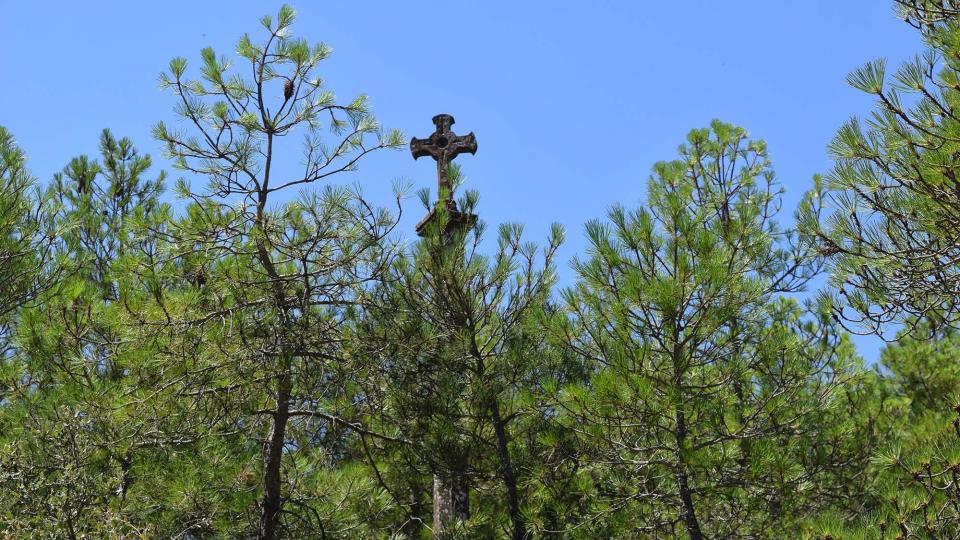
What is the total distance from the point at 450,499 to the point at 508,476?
0.64m

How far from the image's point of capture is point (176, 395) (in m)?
5.41

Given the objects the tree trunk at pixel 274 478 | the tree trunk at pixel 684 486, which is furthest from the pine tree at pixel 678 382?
the tree trunk at pixel 274 478

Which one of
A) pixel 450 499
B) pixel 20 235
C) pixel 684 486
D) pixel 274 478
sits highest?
pixel 20 235

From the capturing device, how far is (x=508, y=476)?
5.78 m

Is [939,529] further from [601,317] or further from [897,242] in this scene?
[601,317]

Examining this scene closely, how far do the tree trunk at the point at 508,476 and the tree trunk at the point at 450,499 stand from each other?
0.33m

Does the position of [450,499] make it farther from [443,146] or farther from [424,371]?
[443,146]

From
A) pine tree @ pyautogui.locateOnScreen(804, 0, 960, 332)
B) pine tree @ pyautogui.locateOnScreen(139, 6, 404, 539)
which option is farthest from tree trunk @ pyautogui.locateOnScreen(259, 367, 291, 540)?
pine tree @ pyautogui.locateOnScreen(804, 0, 960, 332)

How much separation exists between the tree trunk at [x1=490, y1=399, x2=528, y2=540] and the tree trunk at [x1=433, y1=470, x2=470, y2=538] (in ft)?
1.09

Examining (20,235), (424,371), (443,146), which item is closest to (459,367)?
(424,371)

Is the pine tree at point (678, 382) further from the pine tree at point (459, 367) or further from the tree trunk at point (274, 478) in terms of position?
the tree trunk at point (274, 478)

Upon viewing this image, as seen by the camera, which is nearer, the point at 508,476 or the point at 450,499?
the point at 508,476

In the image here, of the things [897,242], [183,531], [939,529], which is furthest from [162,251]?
[939,529]

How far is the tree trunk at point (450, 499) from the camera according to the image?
604cm
